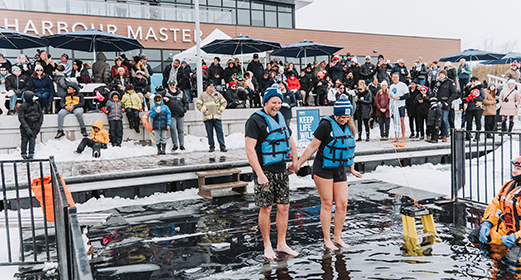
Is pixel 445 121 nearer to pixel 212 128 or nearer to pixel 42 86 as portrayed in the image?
pixel 212 128

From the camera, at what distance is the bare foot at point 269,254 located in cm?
481

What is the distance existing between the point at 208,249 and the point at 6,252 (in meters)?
2.56

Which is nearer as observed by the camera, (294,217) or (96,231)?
(96,231)

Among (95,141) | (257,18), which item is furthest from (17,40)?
(257,18)

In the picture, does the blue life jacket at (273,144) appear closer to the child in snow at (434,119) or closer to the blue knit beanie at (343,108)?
the blue knit beanie at (343,108)

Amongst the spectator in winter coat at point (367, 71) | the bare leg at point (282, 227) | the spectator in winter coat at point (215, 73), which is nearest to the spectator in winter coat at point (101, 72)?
the spectator in winter coat at point (215, 73)

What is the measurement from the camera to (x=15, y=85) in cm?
1251

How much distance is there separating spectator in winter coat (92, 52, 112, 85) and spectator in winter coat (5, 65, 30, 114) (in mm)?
2220

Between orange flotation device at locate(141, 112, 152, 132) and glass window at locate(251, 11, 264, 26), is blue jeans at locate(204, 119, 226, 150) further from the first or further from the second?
glass window at locate(251, 11, 264, 26)

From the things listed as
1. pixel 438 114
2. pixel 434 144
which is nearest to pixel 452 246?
pixel 434 144

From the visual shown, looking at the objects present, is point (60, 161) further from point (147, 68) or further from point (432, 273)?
point (432, 273)

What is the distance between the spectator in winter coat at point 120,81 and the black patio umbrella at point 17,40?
2.48m

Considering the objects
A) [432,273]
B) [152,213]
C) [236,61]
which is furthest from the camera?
[236,61]

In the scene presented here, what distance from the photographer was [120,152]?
11836mm
